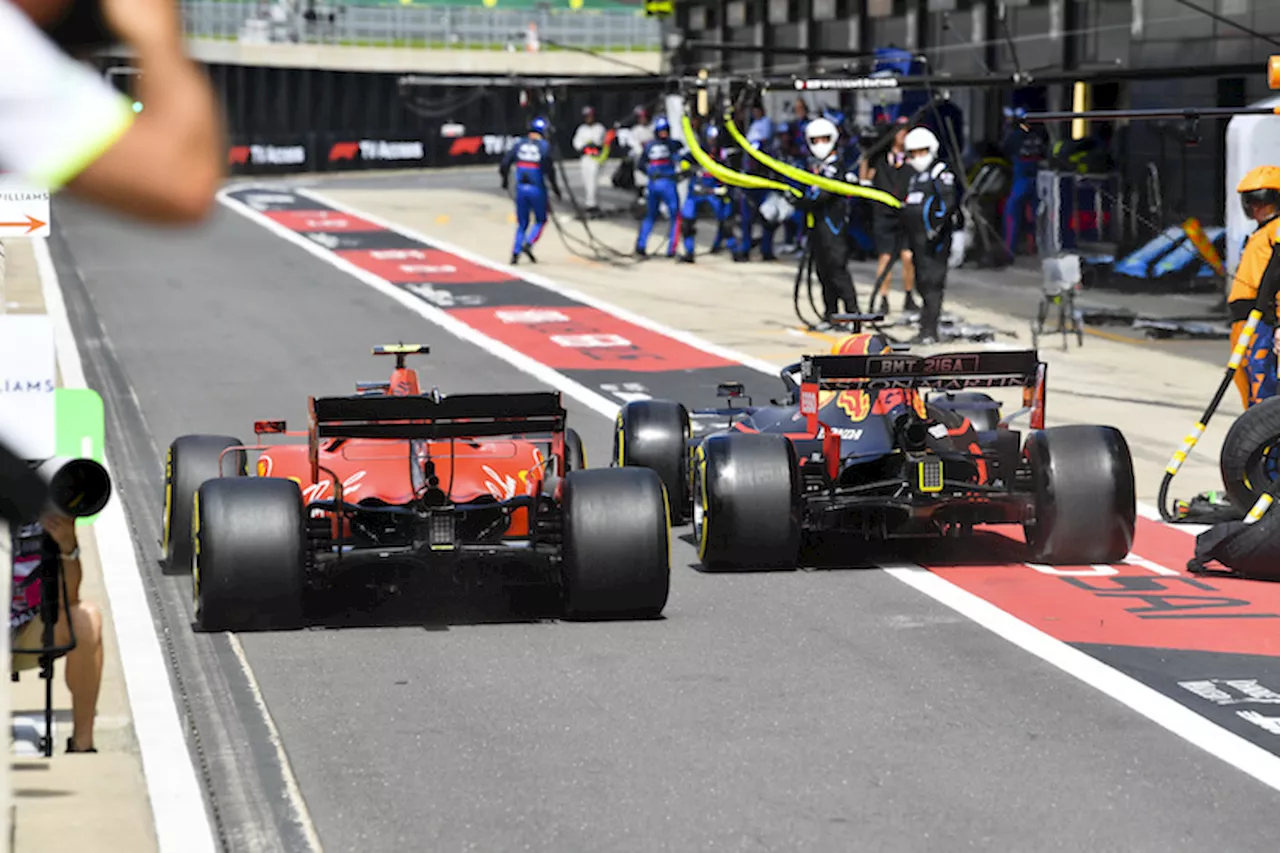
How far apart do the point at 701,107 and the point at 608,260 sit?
970 centimetres

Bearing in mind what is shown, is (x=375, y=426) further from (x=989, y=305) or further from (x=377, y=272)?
(x=377, y=272)

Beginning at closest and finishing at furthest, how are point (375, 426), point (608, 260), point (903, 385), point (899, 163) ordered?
point (375, 426) → point (903, 385) → point (899, 163) → point (608, 260)

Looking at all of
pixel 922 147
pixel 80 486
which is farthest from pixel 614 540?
pixel 922 147

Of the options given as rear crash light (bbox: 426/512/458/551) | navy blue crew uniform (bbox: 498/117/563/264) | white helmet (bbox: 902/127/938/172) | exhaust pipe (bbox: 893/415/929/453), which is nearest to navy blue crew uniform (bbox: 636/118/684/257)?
navy blue crew uniform (bbox: 498/117/563/264)

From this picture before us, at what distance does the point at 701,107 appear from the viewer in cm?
2338

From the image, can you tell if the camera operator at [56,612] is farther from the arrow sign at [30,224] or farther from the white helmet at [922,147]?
the white helmet at [922,147]

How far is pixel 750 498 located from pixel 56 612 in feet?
15.2

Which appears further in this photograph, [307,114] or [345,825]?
[307,114]

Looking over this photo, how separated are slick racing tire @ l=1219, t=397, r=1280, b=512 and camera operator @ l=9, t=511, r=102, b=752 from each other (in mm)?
6883

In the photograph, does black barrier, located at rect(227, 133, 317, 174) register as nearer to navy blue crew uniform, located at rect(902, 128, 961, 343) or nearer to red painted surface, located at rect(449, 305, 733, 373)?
red painted surface, located at rect(449, 305, 733, 373)

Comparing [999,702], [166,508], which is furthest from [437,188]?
[999,702]

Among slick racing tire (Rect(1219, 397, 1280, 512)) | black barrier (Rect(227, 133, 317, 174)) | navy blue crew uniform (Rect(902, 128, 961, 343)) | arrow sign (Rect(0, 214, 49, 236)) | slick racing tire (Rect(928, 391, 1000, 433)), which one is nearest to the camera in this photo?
arrow sign (Rect(0, 214, 49, 236))

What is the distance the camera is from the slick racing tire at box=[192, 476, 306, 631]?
9.61 meters

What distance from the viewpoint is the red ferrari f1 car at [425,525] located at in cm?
966
